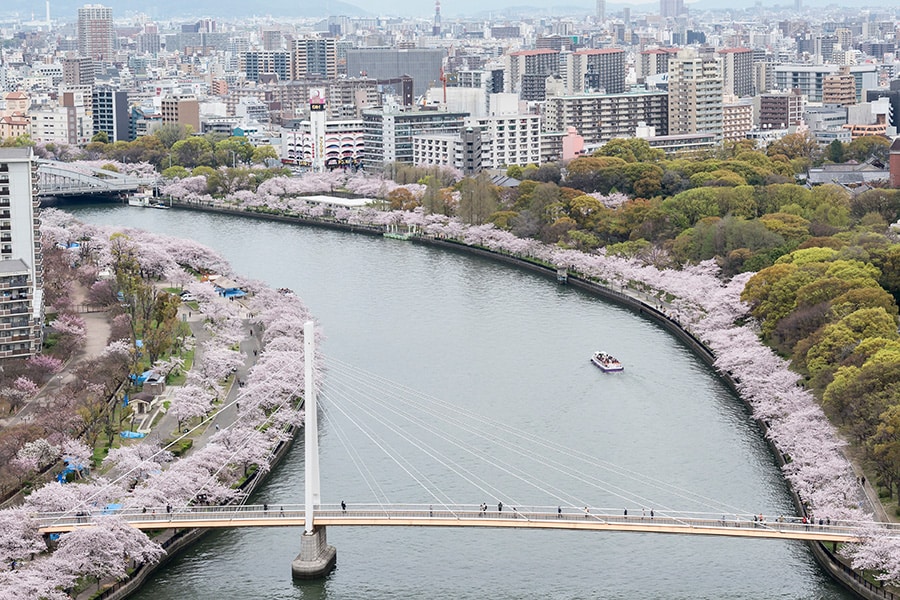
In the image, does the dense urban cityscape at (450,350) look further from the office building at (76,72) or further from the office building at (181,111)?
the office building at (76,72)

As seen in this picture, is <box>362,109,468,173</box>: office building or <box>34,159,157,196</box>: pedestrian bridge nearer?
<box>34,159,157,196</box>: pedestrian bridge

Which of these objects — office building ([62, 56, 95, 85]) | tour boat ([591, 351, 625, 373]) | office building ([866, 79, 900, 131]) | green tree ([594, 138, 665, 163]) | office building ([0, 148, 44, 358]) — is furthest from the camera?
office building ([62, 56, 95, 85])

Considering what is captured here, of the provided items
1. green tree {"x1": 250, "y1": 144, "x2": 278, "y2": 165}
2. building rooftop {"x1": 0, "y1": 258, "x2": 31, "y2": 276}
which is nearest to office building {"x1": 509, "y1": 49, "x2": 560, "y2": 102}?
green tree {"x1": 250, "y1": 144, "x2": 278, "y2": 165}

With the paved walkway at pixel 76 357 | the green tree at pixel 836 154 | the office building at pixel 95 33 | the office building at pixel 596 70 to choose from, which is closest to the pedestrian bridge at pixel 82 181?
the paved walkway at pixel 76 357

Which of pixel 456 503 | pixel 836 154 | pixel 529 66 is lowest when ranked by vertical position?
pixel 456 503

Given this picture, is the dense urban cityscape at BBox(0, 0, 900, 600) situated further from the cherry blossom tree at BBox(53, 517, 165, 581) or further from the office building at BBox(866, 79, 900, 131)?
the office building at BBox(866, 79, 900, 131)

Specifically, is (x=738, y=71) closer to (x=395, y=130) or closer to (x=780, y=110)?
(x=780, y=110)

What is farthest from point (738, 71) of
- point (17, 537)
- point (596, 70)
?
point (17, 537)
